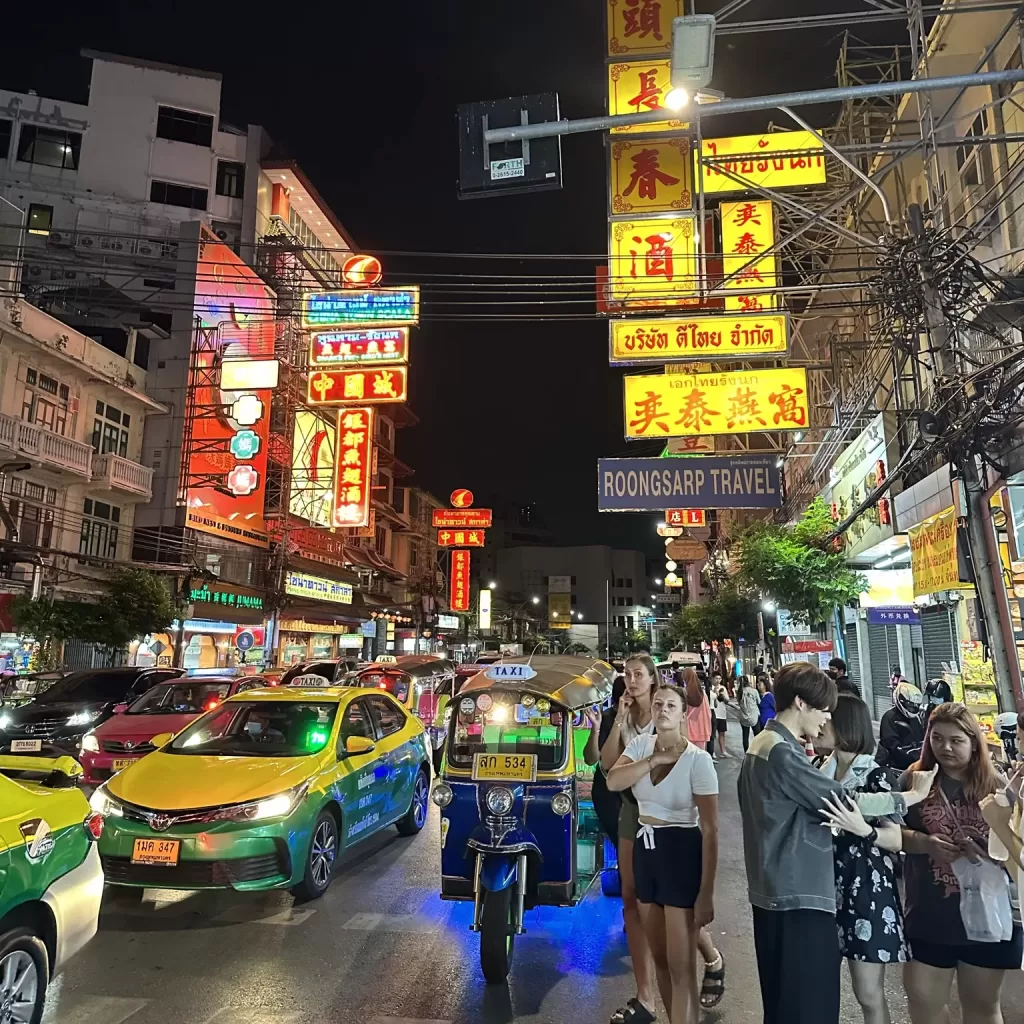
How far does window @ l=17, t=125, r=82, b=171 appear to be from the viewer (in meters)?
36.8

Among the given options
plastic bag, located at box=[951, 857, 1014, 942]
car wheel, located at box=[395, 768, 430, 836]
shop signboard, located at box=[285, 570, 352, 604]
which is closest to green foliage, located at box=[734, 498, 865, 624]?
car wheel, located at box=[395, 768, 430, 836]

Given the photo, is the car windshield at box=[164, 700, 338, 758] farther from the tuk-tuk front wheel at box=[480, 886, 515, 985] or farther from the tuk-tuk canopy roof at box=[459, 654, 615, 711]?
the tuk-tuk front wheel at box=[480, 886, 515, 985]

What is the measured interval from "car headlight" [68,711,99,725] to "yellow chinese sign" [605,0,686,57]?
43.9 ft

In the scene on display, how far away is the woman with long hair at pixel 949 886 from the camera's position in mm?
3482

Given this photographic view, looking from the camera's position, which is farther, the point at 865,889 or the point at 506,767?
the point at 506,767

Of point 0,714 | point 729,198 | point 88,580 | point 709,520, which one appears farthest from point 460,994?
point 709,520

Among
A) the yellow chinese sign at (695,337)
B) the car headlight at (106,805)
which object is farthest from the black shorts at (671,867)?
the yellow chinese sign at (695,337)

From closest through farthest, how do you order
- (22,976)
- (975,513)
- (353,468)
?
(22,976), (975,513), (353,468)

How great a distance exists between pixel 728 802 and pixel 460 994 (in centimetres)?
761

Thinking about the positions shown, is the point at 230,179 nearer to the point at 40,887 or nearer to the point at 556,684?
the point at 556,684

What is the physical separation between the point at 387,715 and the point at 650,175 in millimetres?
8806

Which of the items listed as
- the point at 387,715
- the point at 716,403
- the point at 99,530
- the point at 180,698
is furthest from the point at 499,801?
the point at 99,530

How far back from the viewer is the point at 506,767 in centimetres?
567

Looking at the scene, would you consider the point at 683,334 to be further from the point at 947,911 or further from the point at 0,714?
the point at 0,714
